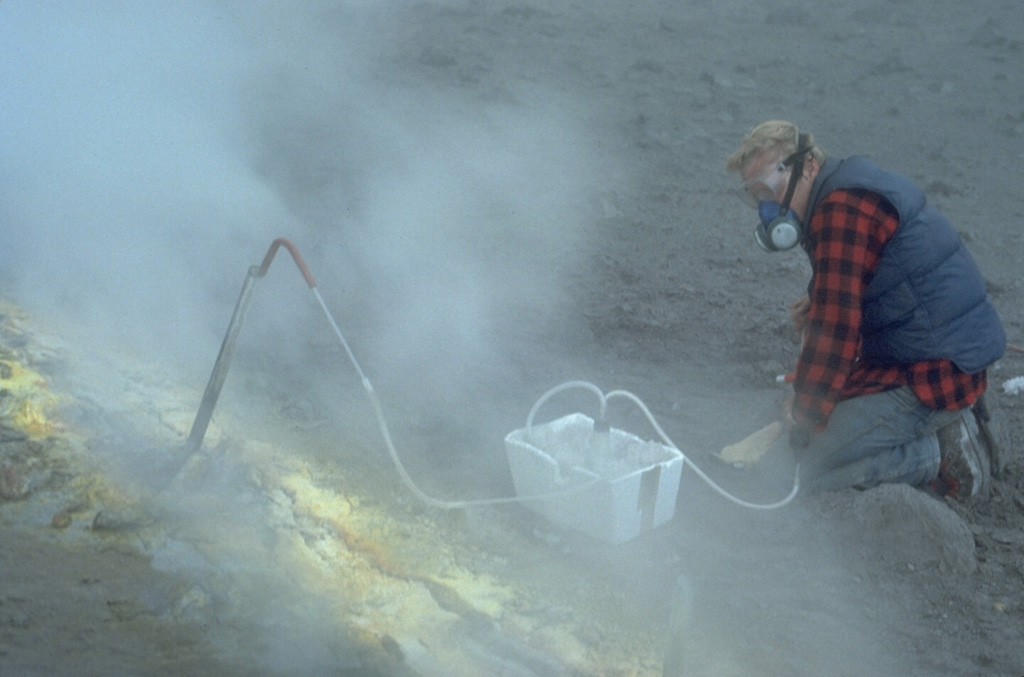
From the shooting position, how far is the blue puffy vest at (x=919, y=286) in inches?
113

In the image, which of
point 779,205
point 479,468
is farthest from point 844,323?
point 479,468

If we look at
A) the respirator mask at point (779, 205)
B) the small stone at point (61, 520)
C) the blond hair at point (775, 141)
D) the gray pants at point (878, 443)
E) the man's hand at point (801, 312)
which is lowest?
the small stone at point (61, 520)

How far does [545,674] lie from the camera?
229cm

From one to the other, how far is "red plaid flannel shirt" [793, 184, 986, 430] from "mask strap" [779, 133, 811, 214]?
0.10 m

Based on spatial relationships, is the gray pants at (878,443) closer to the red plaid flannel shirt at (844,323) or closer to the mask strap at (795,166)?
the red plaid flannel shirt at (844,323)

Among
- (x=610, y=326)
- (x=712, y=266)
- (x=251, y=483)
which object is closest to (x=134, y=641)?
(x=251, y=483)

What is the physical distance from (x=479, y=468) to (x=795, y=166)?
4.58ft

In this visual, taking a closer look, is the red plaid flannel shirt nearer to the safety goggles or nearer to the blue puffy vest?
the blue puffy vest

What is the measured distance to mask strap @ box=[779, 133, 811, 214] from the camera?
2.94 m

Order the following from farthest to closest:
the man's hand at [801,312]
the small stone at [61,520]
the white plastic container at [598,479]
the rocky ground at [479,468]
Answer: the man's hand at [801,312], the white plastic container at [598,479], the small stone at [61,520], the rocky ground at [479,468]

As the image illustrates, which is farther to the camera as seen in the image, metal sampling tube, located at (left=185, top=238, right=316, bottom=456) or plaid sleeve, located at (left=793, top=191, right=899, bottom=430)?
metal sampling tube, located at (left=185, top=238, right=316, bottom=456)

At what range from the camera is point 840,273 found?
2871mm

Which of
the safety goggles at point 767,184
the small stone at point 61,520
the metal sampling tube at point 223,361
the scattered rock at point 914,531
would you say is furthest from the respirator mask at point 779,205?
the small stone at point 61,520

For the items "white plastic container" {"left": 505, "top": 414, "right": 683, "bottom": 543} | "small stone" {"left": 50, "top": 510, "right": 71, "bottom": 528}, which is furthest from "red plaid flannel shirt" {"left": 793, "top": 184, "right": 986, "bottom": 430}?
"small stone" {"left": 50, "top": 510, "right": 71, "bottom": 528}
